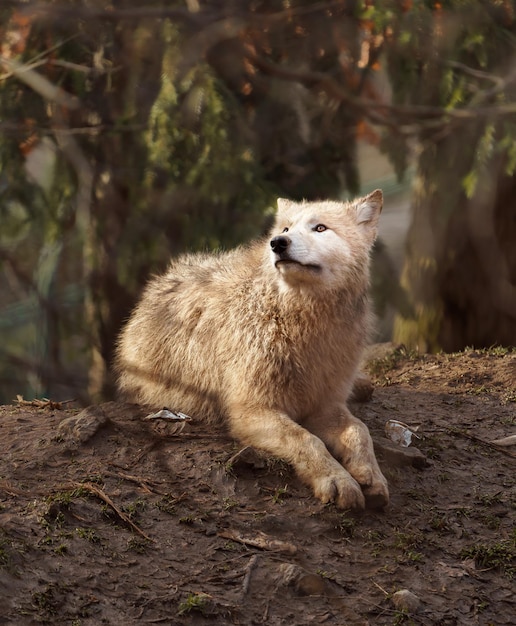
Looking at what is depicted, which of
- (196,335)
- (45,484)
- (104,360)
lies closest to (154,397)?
(196,335)

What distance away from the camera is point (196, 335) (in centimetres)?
491

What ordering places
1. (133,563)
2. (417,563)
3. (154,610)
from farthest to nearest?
1. (417,563)
2. (133,563)
3. (154,610)

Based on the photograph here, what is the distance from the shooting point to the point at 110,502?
364 cm

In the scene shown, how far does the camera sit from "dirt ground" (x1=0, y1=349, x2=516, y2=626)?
10.4 feet

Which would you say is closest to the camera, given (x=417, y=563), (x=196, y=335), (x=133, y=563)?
(x=133, y=563)

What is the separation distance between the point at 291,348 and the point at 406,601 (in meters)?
1.51

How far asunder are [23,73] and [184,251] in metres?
1.69

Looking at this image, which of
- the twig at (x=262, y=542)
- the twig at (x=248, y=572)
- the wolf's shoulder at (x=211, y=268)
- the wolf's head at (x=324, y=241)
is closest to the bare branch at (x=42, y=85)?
the wolf's shoulder at (x=211, y=268)

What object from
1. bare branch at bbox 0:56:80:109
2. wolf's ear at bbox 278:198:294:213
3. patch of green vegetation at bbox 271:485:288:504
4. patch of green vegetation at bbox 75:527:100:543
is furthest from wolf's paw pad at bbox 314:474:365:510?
bare branch at bbox 0:56:80:109

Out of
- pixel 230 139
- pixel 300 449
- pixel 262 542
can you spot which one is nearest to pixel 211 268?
pixel 230 139

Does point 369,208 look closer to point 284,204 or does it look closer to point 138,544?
point 284,204

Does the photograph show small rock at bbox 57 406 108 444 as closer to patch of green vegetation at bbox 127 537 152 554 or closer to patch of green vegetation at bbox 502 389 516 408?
patch of green vegetation at bbox 127 537 152 554

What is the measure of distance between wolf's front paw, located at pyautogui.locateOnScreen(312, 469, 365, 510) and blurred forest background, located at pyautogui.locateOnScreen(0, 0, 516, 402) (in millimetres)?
1688

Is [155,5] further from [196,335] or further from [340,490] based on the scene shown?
[340,490]
